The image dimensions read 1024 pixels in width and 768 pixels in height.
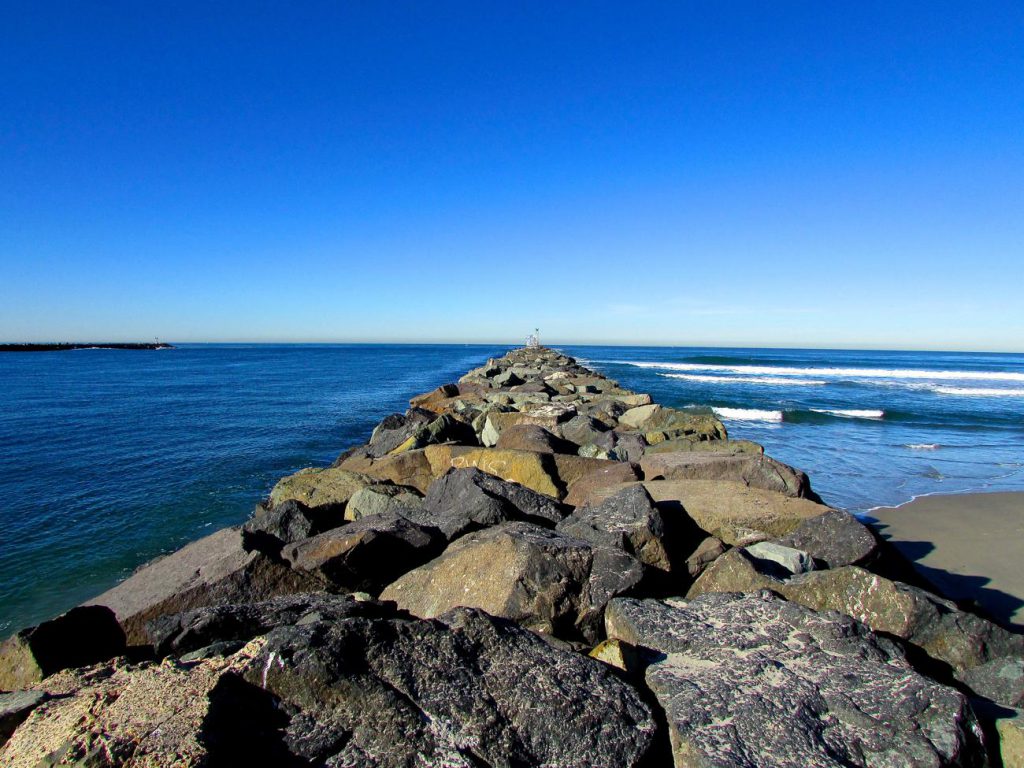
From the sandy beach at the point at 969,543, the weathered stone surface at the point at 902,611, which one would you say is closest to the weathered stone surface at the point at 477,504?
the weathered stone surface at the point at 902,611

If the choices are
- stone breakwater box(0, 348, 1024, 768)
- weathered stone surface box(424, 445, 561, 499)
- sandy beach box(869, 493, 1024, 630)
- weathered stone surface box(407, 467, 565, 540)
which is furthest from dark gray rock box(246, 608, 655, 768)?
sandy beach box(869, 493, 1024, 630)

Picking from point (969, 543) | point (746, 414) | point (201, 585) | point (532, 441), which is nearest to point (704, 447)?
point (532, 441)

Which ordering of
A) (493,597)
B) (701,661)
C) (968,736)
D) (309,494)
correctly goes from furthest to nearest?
(309,494)
(493,597)
(701,661)
(968,736)

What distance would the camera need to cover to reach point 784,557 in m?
4.57

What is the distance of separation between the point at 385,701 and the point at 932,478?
43.6 feet

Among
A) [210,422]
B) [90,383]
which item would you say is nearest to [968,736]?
[210,422]

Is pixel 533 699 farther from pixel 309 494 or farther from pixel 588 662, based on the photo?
pixel 309 494

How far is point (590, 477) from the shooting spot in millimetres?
6734

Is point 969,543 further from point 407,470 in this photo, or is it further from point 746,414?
point 746,414

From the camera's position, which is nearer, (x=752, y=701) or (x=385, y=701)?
(x=385, y=701)

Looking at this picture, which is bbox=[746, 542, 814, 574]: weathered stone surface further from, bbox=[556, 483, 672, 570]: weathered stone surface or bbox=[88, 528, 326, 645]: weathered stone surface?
bbox=[88, 528, 326, 645]: weathered stone surface

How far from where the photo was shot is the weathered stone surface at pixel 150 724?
2.00 m

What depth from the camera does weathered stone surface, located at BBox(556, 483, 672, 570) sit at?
4508 mm

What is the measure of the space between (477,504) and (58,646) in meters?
3.14
